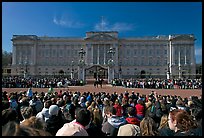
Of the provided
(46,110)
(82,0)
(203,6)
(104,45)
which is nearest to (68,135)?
(82,0)

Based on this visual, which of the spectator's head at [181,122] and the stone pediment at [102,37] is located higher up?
the stone pediment at [102,37]

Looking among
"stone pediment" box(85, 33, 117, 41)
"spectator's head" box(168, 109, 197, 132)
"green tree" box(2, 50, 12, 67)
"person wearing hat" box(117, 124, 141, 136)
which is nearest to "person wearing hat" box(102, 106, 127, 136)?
"person wearing hat" box(117, 124, 141, 136)

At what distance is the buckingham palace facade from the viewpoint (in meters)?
87.7

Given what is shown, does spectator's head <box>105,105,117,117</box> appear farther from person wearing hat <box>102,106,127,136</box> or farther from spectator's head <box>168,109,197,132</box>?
spectator's head <box>168,109,197,132</box>

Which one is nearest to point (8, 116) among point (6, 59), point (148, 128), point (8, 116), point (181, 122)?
point (8, 116)

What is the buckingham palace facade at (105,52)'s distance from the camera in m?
87.7

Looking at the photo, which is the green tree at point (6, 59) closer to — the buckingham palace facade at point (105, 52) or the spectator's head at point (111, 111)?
the buckingham palace facade at point (105, 52)

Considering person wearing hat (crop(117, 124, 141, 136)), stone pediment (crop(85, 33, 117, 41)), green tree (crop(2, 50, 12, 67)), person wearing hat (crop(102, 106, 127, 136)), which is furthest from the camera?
green tree (crop(2, 50, 12, 67))

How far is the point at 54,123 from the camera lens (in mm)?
5473

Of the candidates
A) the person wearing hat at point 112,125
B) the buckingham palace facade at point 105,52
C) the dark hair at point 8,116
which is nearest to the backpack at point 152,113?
the person wearing hat at point 112,125

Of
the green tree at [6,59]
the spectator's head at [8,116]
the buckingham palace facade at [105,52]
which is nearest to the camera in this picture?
the spectator's head at [8,116]

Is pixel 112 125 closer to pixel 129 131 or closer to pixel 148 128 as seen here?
pixel 129 131

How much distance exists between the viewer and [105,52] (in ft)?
289

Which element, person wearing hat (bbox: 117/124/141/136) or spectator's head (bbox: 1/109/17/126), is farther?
spectator's head (bbox: 1/109/17/126)
